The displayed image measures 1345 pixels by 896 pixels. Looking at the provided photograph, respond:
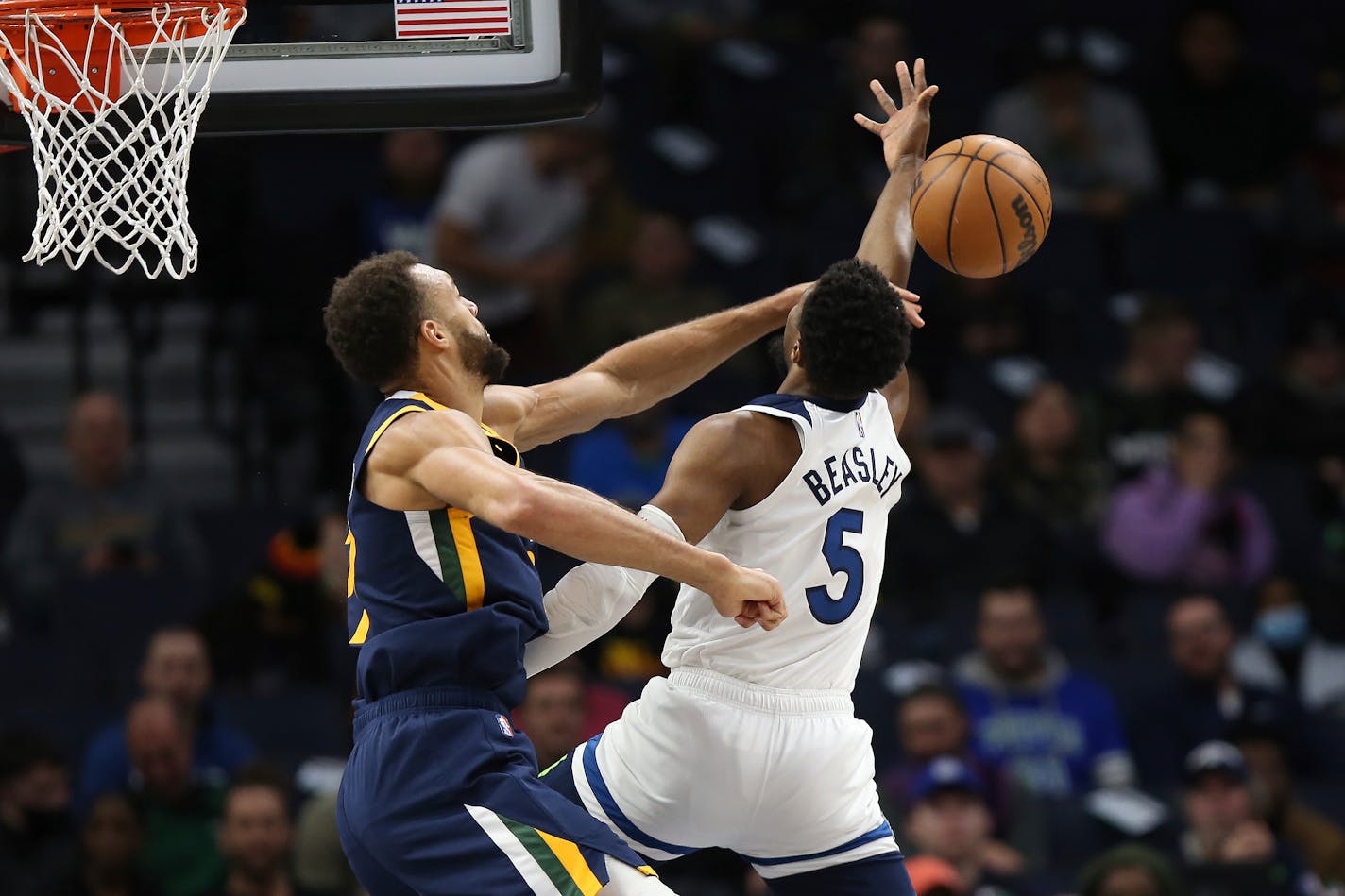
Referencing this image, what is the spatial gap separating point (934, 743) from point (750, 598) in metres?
4.06

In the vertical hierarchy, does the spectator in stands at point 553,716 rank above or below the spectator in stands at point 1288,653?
above

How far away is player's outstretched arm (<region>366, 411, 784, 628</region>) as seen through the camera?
4102mm

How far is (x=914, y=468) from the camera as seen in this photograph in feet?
31.3

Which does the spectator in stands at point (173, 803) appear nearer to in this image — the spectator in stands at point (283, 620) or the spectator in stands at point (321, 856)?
the spectator in stands at point (321, 856)

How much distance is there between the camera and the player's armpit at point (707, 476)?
4.59 meters

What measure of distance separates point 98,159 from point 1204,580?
5949 millimetres

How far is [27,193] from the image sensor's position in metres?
10.3

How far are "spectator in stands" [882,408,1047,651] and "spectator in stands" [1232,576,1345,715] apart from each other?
101cm

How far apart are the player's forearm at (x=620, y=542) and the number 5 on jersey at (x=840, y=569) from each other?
1.89ft

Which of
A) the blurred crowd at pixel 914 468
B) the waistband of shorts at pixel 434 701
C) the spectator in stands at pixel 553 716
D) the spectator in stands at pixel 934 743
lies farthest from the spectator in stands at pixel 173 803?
the waistband of shorts at pixel 434 701

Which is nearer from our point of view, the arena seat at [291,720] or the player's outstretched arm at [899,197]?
the player's outstretched arm at [899,197]

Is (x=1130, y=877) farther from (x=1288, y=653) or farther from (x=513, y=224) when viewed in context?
(x=513, y=224)

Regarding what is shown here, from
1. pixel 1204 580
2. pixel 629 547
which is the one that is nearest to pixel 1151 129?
pixel 1204 580

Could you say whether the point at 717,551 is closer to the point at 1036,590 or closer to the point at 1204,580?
the point at 1036,590
